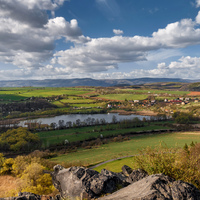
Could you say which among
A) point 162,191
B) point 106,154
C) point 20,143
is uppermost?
point 162,191

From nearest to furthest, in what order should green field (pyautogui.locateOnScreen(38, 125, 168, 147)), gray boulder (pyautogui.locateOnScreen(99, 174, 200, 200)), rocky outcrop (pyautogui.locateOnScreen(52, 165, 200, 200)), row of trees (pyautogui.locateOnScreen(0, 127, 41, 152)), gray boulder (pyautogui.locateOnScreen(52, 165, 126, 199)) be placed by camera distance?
gray boulder (pyautogui.locateOnScreen(99, 174, 200, 200)), rocky outcrop (pyautogui.locateOnScreen(52, 165, 200, 200)), gray boulder (pyautogui.locateOnScreen(52, 165, 126, 199)), row of trees (pyautogui.locateOnScreen(0, 127, 41, 152)), green field (pyautogui.locateOnScreen(38, 125, 168, 147))

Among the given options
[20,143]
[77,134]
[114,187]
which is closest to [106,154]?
[77,134]

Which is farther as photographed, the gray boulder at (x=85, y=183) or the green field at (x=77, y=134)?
the green field at (x=77, y=134)

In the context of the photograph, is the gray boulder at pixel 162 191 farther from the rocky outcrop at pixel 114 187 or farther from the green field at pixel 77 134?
the green field at pixel 77 134

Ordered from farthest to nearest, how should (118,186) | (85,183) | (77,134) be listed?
(77,134) < (118,186) < (85,183)


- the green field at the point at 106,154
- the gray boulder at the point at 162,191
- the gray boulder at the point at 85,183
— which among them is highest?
the gray boulder at the point at 162,191

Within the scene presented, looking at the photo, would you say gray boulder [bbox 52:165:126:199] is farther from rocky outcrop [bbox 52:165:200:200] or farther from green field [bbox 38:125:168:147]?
green field [bbox 38:125:168:147]

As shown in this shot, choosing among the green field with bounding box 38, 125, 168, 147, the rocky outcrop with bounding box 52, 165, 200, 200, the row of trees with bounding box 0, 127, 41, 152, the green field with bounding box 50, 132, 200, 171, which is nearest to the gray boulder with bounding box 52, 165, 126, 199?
the rocky outcrop with bounding box 52, 165, 200, 200

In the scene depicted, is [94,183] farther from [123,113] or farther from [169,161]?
[123,113]

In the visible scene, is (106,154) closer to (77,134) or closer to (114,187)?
(77,134)

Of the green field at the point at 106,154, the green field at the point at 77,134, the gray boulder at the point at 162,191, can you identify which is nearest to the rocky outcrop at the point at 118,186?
the gray boulder at the point at 162,191

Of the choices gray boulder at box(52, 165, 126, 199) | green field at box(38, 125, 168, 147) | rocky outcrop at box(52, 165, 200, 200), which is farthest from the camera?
green field at box(38, 125, 168, 147)
